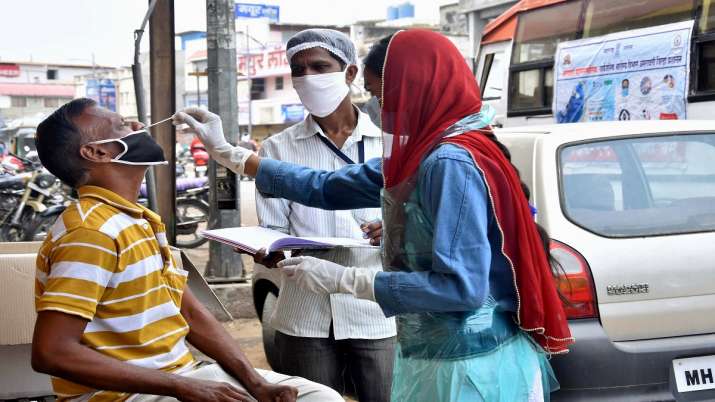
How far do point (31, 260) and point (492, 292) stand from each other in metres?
1.74

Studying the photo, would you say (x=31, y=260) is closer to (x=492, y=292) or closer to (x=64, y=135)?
(x=64, y=135)

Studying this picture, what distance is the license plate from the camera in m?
3.47

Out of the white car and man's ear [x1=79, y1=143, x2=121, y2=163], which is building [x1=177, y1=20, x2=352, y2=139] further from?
man's ear [x1=79, y1=143, x2=121, y2=163]

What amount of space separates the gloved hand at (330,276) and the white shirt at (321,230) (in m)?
0.51

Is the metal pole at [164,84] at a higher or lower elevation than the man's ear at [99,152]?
higher

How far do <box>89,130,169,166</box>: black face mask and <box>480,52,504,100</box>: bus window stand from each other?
397 inches

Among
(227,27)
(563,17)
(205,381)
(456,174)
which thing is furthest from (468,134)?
(563,17)

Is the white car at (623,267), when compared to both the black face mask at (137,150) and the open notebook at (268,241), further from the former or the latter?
the black face mask at (137,150)

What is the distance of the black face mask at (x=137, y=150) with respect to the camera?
7.40ft

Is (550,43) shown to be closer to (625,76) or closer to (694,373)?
(625,76)

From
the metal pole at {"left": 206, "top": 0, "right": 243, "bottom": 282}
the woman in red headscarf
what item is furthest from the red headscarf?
the metal pole at {"left": 206, "top": 0, "right": 243, "bottom": 282}

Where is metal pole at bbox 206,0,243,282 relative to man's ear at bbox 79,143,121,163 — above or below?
above

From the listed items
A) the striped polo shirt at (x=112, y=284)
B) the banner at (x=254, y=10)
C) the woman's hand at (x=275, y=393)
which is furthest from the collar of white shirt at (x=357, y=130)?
the banner at (x=254, y=10)

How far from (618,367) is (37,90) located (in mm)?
55163
